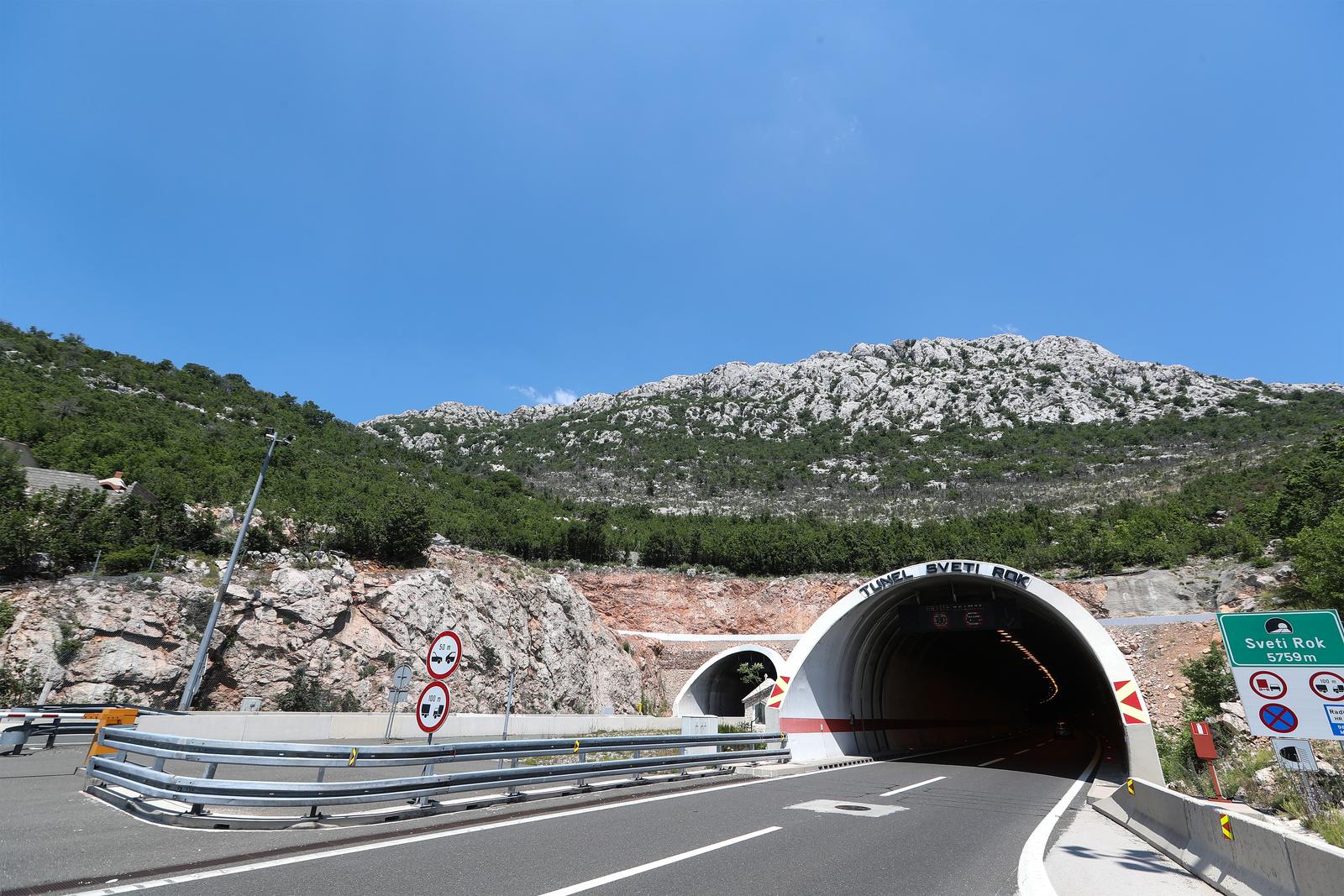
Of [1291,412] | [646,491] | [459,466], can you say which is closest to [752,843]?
[646,491]

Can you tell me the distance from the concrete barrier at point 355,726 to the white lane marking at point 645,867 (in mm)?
9905

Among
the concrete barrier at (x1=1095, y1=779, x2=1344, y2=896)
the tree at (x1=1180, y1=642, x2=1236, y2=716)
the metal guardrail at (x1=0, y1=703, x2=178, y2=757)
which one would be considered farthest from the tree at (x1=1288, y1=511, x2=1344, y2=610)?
the metal guardrail at (x1=0, y1=703, x2=178, y2=757)

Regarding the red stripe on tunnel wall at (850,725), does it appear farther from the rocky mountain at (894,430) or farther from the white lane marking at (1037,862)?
the rocky mountain at (894,430)

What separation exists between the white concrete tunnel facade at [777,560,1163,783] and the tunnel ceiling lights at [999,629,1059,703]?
8908mm

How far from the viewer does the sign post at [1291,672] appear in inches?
249

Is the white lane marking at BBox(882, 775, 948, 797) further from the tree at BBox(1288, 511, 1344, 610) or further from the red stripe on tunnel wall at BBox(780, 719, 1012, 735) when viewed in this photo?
the tree at BBox(1288, 511, 1344, 610)

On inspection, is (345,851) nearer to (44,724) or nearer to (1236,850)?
(1236,850)

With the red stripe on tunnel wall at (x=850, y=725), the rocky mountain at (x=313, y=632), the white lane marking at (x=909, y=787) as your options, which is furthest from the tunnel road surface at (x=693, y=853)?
the rocky mountain at (x=313, y=632)

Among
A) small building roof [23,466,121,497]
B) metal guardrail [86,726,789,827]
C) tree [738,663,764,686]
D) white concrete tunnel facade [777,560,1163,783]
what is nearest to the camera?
metal guardrail [86,726,789,827]

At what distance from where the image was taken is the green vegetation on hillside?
82.2 ft

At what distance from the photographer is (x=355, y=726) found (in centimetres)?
1931

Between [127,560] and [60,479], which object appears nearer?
[127,560]

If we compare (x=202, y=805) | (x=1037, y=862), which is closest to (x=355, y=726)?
(x=202, y=805)

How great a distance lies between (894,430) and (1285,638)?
101m
